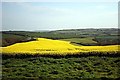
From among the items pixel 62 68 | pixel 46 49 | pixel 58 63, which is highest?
pixel 46 49

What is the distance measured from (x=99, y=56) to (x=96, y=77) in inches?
215

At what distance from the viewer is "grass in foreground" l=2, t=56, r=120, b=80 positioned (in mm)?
16250

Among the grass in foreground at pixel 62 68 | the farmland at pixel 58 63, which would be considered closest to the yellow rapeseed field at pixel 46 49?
the farmland at pixel 58 63

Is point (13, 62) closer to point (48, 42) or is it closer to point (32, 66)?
point (32, 66)

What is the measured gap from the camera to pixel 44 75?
53.2ft

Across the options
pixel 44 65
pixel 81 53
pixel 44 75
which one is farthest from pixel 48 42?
pixel 44 75

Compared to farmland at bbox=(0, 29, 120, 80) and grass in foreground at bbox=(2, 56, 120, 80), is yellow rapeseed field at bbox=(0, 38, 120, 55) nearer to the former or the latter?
farmland at bbox=(0, 29, 120, 80)

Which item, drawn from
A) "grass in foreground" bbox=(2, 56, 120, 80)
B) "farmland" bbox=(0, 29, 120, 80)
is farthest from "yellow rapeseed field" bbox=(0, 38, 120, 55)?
"grass in foreground" bbox=(2, 56, 120, 80)

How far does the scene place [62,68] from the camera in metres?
18.1

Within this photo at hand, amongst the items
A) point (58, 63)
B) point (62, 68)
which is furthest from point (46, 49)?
point (62, 68)

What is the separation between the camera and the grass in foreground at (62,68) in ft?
53.3

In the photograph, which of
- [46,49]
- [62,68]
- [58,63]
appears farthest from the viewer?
[46,49]

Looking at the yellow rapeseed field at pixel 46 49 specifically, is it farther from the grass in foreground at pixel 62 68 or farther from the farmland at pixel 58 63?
the grass in foreground at pixel 62 68

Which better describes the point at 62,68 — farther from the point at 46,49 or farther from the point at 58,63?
the point at 46,49
